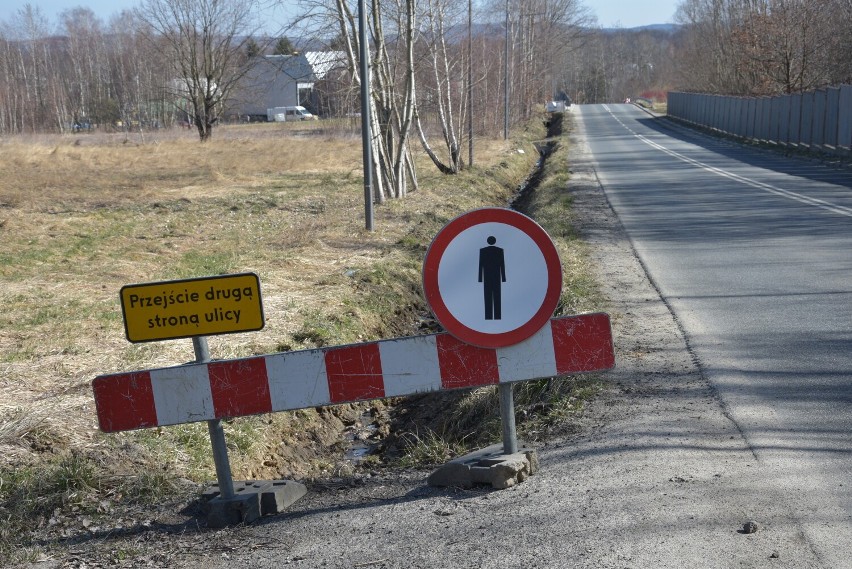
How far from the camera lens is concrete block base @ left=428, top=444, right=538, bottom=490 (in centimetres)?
457

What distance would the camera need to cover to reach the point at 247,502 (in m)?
4.50

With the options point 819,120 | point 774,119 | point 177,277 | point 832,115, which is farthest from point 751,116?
point 177,277

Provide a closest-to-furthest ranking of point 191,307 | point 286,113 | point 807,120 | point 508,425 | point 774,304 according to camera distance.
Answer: point 191,307 → point 508,425 → point 774,304 → point 807,120 → point 286,113

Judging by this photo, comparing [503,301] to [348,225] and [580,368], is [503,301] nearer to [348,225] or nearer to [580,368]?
[580,368]

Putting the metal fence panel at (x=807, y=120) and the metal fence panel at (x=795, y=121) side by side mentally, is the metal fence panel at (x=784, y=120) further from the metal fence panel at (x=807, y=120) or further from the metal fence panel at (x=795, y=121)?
the metal fence panel at (x=807, y=120)

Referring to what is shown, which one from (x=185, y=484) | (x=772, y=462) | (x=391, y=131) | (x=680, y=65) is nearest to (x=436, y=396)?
(x=185, y=484)

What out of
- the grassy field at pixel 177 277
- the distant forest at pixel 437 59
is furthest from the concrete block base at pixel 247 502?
the distant forest at pixel 437 59

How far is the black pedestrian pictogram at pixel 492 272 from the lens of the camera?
4.48 metres

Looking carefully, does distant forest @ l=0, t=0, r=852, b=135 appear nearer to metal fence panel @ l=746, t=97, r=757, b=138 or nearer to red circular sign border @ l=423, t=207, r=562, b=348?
metal fence panel @ l=746, t=97, r=757, b=138

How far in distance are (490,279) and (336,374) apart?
2.82 feet

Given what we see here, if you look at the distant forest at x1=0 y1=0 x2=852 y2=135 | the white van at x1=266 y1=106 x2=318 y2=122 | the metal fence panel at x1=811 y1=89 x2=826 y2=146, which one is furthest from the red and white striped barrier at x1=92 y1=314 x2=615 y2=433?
the white van at x1=266 y1=106 x2=318 y2=122

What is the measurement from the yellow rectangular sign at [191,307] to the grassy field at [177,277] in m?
1.12

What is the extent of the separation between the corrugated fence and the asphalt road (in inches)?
229

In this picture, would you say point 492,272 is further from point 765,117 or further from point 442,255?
point 765,117
